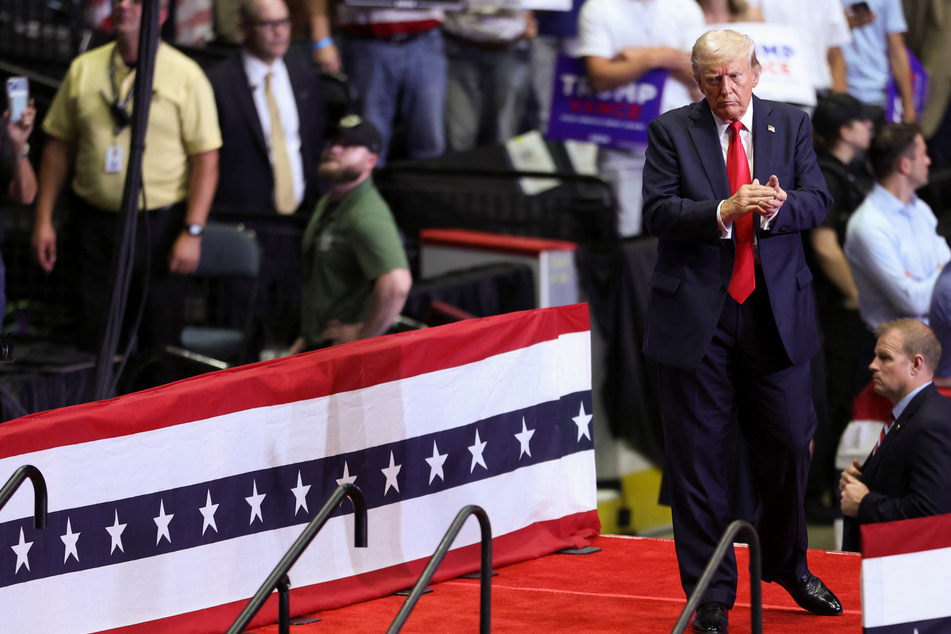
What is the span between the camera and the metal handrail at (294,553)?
4.70 meters

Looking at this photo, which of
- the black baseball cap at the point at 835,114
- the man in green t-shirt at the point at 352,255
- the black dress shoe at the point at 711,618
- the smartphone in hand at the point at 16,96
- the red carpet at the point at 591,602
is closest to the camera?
the black dress shoe at the point at 711,618

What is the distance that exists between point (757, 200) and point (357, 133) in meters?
3.67

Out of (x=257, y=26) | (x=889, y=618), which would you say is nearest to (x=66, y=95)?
(x=257, y=26)

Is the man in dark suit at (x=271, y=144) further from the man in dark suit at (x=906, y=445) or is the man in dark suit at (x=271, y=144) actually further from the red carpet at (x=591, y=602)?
the man in dark suit at (x=906, y=445)

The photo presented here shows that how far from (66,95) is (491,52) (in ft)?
11.4

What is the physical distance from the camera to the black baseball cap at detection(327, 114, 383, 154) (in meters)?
8.21

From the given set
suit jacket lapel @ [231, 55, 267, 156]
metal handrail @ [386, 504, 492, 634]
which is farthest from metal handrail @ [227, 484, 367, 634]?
suit jacket lapel @ [231, 55, 267, 156]

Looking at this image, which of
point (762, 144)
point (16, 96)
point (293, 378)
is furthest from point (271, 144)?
point (762, 144)

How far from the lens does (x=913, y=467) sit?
5953mm

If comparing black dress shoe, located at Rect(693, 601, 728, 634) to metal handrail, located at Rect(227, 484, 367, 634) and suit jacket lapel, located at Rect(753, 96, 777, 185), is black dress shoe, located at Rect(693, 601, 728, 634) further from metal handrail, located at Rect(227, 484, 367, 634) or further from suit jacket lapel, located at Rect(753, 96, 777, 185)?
suit jacket lapel, located at Rect(753, 96, 777, 185)

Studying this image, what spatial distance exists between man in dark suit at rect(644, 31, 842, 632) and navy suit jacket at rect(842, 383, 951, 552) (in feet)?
2.05

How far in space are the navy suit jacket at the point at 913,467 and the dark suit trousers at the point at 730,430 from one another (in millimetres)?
611

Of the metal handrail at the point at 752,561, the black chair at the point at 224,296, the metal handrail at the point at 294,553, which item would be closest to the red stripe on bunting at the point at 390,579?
the metal handrail at the point at 294,553

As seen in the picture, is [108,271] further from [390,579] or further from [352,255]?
[390,579]
